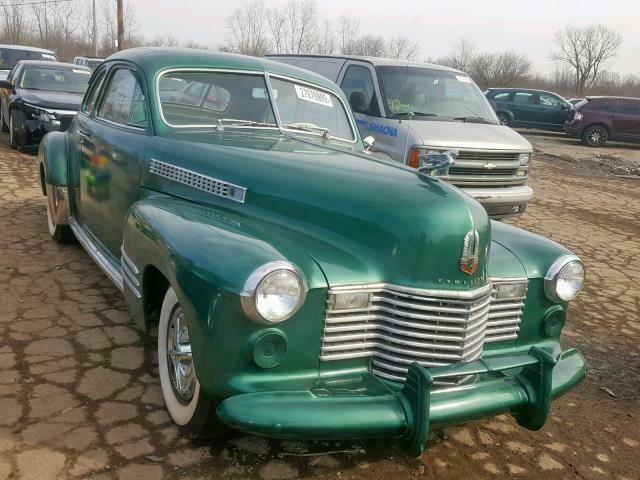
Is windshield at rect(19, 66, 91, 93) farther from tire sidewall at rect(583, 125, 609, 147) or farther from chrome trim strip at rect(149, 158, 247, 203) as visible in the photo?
tire sidewall at rect(583, 125, 609, 147)

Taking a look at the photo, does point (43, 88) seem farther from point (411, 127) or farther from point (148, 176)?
point (148, 176)

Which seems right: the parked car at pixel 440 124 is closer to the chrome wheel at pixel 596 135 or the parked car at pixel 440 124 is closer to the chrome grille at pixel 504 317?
the chrome grille at pixel 504 317

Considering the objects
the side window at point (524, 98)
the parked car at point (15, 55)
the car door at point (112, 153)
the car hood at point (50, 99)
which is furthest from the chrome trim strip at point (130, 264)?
the side window at point (524, 98)

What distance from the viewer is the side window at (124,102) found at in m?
3.74

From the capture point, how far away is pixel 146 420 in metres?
2.81

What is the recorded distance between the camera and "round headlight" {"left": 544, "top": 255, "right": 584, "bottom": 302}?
2949mm

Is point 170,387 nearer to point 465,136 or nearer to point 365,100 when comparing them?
point 465,136

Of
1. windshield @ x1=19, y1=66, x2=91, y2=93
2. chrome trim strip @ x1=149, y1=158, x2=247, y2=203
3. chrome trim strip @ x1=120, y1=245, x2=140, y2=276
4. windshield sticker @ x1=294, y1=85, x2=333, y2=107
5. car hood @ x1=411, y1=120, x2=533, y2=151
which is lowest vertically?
chrome trim strip @ x1=120, y1=245, x2=140, y2=276

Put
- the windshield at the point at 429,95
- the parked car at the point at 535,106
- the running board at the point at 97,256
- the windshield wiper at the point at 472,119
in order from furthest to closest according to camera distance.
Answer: the parked car at the point at 535,106, the windshield wiper at the point at 472,119, the windshield at the point at 429,95, the running board at the point at 97,256

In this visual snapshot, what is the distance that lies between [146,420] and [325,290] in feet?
3.70

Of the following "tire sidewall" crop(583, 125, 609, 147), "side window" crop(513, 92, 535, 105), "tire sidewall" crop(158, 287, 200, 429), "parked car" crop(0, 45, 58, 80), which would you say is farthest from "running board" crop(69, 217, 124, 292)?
"side window" crop(513, 92, 535, 105)

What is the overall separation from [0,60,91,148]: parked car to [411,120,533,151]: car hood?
5.04m

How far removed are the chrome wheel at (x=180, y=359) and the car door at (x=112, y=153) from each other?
42.1 inches

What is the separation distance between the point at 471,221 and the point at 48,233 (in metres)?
4.28
